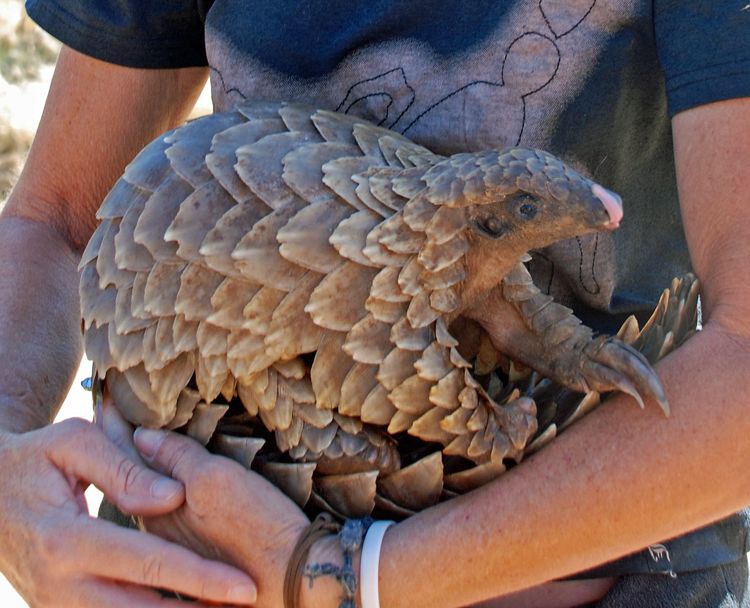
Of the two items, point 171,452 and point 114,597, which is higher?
point 171,452

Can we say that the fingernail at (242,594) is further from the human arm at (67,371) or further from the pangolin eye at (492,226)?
the pangolin eye at (492,226)

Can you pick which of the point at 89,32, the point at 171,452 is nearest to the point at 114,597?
the point at 171,452

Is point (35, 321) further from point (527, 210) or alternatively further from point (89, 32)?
point (527, 210)

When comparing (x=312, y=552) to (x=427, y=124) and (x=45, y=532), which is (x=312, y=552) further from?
(x=427, y=124)

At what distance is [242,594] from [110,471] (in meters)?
0.23

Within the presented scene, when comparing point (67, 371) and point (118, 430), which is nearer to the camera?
point (118, 430)

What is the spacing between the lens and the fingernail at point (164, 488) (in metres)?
1.18

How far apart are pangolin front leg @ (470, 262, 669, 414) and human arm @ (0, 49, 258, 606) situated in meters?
0.43

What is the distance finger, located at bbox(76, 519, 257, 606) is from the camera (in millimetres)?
1138

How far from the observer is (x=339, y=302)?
1078mm

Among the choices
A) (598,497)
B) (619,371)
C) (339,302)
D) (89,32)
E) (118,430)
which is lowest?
(598,497)

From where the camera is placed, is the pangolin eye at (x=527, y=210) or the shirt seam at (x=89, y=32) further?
the shirt seam at (x=89, y=32)

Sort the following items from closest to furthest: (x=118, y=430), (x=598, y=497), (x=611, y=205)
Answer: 1. (x=611, y=205)
2. (x=598, y=497)
3. (x=118, y=430)

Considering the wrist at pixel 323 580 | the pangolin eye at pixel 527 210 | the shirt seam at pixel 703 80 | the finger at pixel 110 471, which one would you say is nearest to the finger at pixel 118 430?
the finger at pixel 110 471
